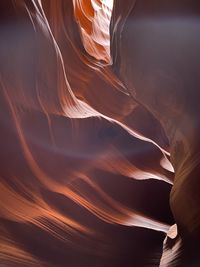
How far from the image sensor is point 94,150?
41.3 inches

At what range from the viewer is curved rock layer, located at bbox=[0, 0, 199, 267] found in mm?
854

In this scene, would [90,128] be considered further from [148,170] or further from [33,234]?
[33,234]

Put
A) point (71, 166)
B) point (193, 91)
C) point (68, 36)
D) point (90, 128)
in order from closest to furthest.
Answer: point (193, 91) < point (71, 166) < point (90, 128) < point (68, 36)

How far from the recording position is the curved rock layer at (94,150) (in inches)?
33.6

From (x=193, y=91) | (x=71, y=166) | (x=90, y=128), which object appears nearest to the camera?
(x=193, y=91)

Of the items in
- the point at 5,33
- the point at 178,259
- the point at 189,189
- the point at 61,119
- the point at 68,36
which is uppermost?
the point at 5,33

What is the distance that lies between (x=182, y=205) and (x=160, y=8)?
0.53 meters

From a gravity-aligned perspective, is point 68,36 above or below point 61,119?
above

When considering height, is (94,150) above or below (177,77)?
below

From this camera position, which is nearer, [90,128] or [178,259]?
[178,259]

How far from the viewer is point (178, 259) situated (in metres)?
0.88

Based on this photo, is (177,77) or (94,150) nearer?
(177,77)

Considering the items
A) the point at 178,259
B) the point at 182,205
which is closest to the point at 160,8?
the point at 182,205

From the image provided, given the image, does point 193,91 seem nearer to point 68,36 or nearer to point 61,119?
point 61,119
